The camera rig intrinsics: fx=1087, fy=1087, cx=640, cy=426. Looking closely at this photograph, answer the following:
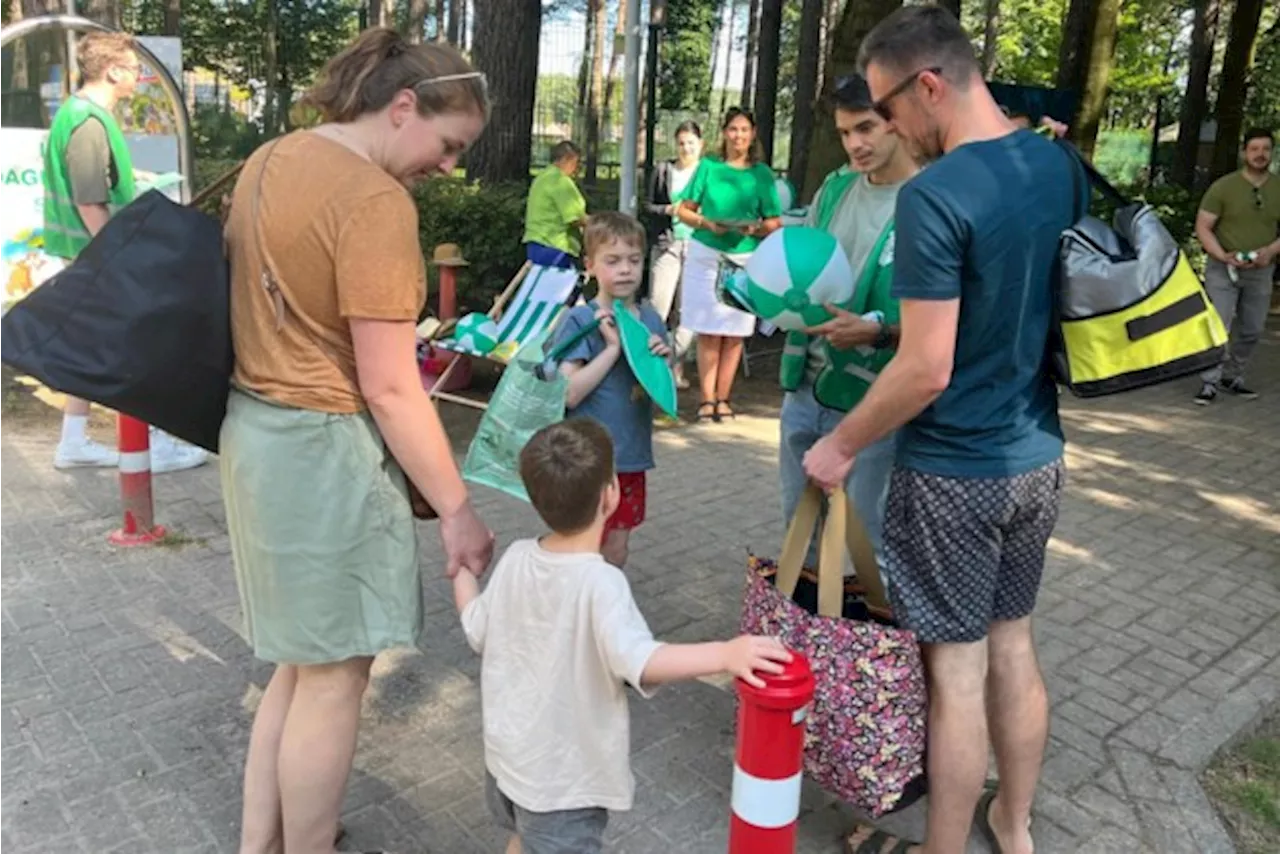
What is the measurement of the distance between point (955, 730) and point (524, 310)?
199 inches

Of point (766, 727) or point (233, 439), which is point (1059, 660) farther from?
point (233, 439)

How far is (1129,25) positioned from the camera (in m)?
26.1

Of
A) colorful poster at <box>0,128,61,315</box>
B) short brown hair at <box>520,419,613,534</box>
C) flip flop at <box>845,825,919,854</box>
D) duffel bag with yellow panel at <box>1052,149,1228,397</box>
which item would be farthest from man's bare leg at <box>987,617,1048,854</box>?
colorful poster at <box>0,128,61,315</box>

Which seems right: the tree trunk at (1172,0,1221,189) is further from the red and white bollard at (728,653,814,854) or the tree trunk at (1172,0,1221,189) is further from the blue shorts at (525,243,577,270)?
the red and white bollard at (728,653,814,854)

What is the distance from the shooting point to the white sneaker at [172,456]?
5816 millimetres

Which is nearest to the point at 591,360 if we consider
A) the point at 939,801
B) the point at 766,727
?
the point at 939,801

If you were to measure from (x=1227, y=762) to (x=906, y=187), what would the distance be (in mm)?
2449

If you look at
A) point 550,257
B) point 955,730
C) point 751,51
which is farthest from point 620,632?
point 751,51

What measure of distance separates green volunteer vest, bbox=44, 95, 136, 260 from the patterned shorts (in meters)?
4.40

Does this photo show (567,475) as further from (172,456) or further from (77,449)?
(77,449)

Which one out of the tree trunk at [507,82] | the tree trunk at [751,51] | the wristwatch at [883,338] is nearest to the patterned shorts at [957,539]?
the wristwatch at [883,338]

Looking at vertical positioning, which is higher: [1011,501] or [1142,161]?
[1142,161]

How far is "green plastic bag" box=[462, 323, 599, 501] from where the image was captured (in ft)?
11.2

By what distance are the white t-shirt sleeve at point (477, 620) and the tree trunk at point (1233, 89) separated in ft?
56.1
